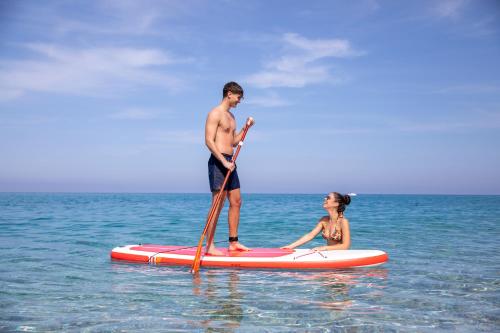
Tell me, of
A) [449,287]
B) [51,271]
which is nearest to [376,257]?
[449,287]

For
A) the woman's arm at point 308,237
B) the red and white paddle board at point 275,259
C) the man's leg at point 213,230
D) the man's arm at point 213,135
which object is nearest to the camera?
the man's arm at point 213,135

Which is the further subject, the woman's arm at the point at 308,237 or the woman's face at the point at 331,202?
the woman's arm at the point at 308,237

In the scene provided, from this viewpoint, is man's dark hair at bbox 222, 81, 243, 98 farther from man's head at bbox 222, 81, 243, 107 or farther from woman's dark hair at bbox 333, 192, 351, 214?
woman's dark hair at bbox 333, 192, 351, 214

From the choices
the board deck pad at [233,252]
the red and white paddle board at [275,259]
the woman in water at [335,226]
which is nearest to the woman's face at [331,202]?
the woman in water at [335,226]

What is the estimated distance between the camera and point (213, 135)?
21.6ft

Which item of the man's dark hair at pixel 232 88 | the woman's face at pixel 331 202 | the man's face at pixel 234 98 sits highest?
the man's dark hair at pixel 232 88

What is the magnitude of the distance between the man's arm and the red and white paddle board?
1354mm

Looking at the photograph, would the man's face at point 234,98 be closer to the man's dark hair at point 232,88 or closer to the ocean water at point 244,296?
the man's dark hair at point 232,88

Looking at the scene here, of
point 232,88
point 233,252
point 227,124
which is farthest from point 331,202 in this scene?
point 232,88

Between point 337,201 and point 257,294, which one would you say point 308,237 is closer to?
point 337,201

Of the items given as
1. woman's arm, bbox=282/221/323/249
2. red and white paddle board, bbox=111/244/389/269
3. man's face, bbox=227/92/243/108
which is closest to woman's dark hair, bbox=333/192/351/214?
woman's arm, bbox=282/221/323/249

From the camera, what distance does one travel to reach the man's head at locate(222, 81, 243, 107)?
6.70 meters

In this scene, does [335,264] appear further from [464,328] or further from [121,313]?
[121,313]

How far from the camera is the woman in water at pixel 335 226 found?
6.89 metres
